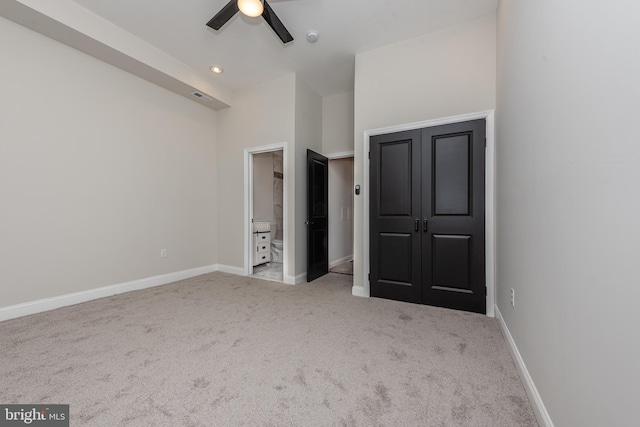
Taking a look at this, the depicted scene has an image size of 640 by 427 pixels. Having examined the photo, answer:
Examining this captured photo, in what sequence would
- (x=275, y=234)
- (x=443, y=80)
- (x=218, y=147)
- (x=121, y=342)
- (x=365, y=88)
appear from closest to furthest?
(x=121, y=342), (x=443, y=80), (x=365, y=88), (x=218, y=147), (x=275, y=234)

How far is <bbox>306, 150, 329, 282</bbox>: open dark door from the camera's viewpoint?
3.98 m

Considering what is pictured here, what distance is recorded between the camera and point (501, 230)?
233 centimetres

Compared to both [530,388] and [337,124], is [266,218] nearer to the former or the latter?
[337,124]

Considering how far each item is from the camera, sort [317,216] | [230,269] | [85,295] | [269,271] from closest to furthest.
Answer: [85,295], [317,216], [230,269], [269,271]

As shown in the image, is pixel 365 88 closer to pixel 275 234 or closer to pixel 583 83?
pixel 583 83

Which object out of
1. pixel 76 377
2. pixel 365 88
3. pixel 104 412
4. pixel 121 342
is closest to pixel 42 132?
pixel 121 342

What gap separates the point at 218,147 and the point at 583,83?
4.67 meters

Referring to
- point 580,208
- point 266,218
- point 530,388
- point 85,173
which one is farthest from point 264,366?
point 266,218

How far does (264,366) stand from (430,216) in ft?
7.28

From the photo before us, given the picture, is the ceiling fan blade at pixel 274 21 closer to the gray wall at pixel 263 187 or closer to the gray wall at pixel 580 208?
the gray wall at pixel 580 208

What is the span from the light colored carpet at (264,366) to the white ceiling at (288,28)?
310 centimetres

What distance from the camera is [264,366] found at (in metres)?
1.71

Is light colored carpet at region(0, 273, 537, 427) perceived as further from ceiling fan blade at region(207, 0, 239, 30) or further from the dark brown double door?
ceiling fan blade at region(207, 0, 239, 30)

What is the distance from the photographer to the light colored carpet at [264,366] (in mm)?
1319
